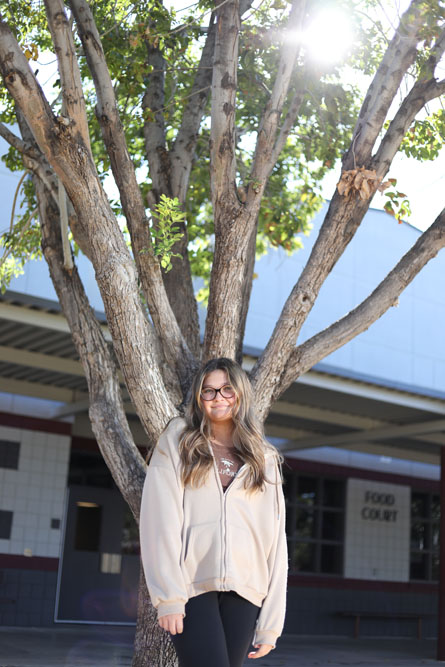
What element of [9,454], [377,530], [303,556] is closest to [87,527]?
[9,454]

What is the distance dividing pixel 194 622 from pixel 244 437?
2.43 feet

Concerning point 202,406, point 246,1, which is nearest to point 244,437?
point 202,406

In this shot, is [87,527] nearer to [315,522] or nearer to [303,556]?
[303,556]

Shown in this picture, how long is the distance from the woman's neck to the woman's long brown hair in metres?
0.04

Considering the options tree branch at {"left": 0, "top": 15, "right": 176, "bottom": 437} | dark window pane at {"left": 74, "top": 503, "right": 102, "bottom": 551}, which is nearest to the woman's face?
tree branch at {"left": 0, "top": 15, "right": 176, "bottom": 437}

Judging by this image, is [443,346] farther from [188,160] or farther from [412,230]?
[188,160]

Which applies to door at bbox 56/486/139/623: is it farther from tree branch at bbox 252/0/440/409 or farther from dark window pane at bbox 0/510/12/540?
tree branch at bbox 252/0/440/409

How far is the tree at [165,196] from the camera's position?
4996mm

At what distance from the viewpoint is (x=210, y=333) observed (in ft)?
17.7

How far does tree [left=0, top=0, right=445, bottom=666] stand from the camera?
4996mm

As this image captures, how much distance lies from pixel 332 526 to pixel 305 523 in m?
0.77

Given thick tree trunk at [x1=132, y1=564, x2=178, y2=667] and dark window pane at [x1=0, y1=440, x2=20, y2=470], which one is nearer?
thick tree trunk at [x1=132, y1=564, x2=178, y2=667]

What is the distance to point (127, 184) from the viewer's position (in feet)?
18.4

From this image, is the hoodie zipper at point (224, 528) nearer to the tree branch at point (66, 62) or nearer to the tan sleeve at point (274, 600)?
the tan sleeve at point (274, 600)
